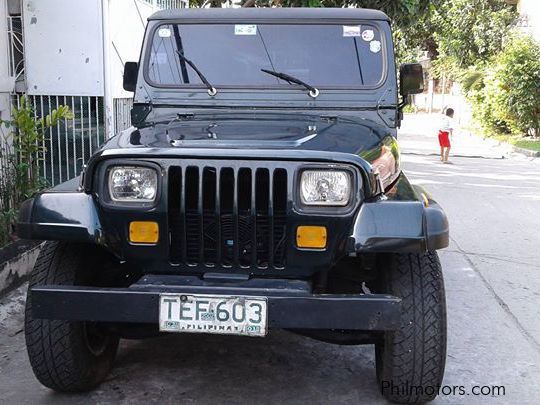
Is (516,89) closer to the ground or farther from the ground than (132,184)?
farther from the ground

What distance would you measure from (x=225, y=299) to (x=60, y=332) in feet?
3.09

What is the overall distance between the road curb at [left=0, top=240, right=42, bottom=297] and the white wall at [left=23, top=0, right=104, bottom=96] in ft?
7.69

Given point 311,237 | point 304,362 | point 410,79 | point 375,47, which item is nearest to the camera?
point 311,237

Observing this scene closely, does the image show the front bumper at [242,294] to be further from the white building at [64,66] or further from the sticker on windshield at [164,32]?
the white building at [64,66]

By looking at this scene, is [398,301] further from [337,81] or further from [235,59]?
[235,59]

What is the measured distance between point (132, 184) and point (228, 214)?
0.44m

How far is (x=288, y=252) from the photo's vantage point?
290 centimetres

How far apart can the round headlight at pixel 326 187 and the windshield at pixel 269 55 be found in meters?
1.29

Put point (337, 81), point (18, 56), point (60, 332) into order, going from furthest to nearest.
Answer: point (18, 56), point (337, 81), point (60, 332)

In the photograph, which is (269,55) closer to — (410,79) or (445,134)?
(410,79)

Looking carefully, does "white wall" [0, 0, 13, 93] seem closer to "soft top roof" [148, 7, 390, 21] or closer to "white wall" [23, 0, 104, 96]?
"white wall" [23, 0, 104, 96]

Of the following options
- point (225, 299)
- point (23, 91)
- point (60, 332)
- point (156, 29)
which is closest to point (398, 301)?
point (225, 299)

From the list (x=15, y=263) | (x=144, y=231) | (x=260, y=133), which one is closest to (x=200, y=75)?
(x=260, y=133)

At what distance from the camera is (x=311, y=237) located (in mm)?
2865
